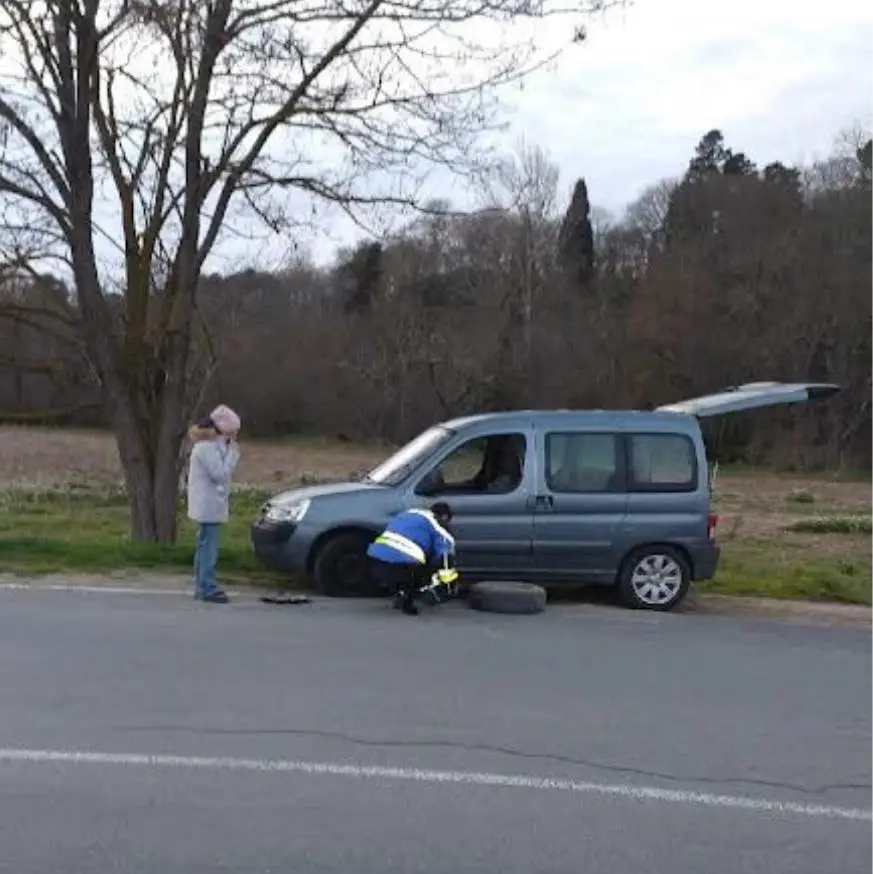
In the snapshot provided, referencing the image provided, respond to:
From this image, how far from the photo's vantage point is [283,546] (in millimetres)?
12008

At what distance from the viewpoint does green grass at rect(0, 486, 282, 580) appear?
1302 centimetres

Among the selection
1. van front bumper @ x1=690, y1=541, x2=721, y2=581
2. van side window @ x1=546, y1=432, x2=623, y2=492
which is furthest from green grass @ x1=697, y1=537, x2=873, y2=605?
van side window @ x1=546, y1=432, x2=623, y2=492

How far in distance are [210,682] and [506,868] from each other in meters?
3.31

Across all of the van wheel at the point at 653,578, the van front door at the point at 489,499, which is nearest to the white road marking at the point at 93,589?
the van front door at the point at 489,499

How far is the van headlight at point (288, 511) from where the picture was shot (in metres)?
12.0

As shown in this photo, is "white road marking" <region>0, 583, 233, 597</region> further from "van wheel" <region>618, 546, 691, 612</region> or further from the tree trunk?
the tree trunk

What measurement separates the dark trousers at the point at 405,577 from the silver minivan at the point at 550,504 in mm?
989

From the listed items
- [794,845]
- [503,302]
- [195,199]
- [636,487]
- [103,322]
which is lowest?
[794,845]

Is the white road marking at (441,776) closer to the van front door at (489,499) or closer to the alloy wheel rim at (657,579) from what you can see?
the van front door at (489,499)

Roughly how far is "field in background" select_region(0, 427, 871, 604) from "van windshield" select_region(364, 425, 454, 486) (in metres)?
1.51

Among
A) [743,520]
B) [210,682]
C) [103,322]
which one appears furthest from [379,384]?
[210,682]

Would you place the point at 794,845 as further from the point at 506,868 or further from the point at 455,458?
the point at 455,458

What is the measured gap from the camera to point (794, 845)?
549cm

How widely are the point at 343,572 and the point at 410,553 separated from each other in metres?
1.25
